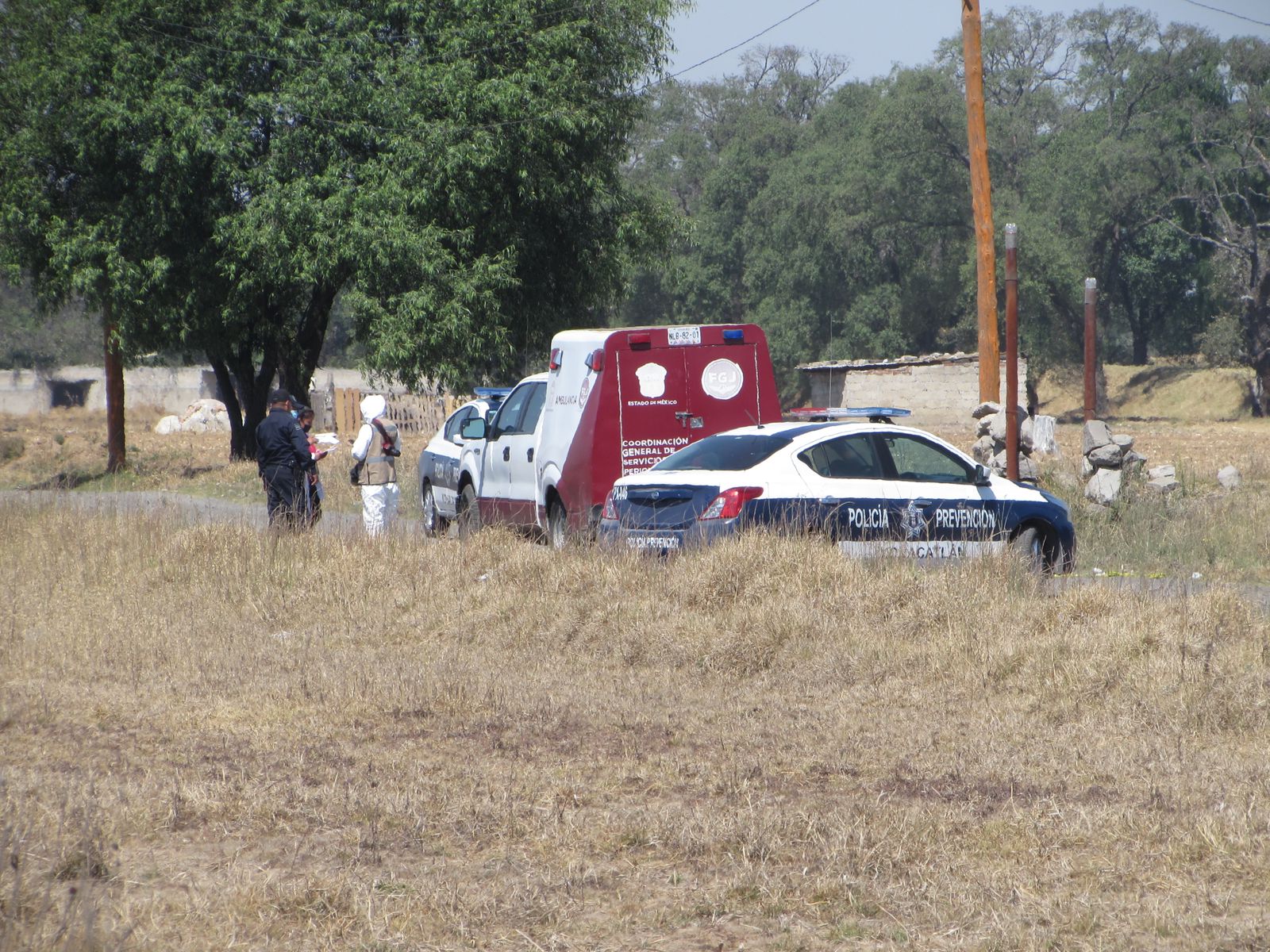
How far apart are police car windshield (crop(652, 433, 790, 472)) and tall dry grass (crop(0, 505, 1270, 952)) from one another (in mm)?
1121

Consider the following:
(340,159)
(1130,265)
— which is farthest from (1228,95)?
(340,159)

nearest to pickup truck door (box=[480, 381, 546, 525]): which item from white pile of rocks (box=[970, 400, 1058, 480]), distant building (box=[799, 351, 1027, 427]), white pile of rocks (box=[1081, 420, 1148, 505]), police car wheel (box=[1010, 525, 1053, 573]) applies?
police car wheel (box=[1010, 525, 1053, 573])

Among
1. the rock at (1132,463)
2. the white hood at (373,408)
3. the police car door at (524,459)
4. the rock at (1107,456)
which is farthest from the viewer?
the rock at (1132,463)

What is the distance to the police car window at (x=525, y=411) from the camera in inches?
547

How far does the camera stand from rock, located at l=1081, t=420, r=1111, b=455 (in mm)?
16625

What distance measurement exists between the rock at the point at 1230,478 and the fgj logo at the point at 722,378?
9244mm

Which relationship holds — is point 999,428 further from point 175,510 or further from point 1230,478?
point 175,510

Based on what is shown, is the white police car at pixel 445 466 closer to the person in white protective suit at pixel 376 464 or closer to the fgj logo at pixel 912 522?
the person in white protective suit at pixel 376 464

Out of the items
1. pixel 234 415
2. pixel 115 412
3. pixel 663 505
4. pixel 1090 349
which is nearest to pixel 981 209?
pixel 1090 349

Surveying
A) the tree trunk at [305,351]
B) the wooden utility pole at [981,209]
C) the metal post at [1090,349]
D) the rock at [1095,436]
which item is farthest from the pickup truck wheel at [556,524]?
the tree trunk at [305,351]

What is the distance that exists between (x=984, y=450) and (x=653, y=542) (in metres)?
8.51

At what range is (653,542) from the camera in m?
10.4

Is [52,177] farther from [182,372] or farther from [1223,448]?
[182,372]

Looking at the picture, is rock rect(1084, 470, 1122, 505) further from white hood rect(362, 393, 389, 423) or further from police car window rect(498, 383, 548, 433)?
white hood rect(362, 393, 389, 423)
